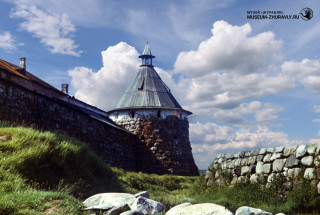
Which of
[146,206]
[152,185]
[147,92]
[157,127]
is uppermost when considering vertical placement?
[147,92]

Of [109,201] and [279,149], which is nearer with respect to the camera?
[109,201]

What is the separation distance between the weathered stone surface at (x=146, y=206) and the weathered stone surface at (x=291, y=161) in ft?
14.4

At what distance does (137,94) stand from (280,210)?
18282 mm

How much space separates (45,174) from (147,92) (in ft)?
57.9

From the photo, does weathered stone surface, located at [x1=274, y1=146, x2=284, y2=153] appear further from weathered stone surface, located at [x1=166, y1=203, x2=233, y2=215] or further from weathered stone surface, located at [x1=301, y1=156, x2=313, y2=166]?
weathered stone surface, located at [x1=166, y1=203, x2=233, y2=215]

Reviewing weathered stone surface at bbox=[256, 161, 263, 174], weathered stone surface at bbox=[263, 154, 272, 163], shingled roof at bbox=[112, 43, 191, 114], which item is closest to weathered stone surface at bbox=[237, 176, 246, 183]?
weathered stone surface at bbox=[256, 161, 263, 174]

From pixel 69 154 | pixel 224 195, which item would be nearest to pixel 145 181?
pixel 224 195

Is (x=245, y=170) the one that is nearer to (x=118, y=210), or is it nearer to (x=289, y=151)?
(x=289, y=151)

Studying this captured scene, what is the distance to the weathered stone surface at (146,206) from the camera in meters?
5.64

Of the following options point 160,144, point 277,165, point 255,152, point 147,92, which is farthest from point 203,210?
point 147,92

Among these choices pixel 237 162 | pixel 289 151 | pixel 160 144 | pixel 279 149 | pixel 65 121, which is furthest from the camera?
pixel 160 144

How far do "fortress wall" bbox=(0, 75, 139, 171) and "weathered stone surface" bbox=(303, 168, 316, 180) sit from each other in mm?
7596

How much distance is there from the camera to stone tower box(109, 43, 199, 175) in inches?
917

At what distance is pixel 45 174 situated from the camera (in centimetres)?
780
